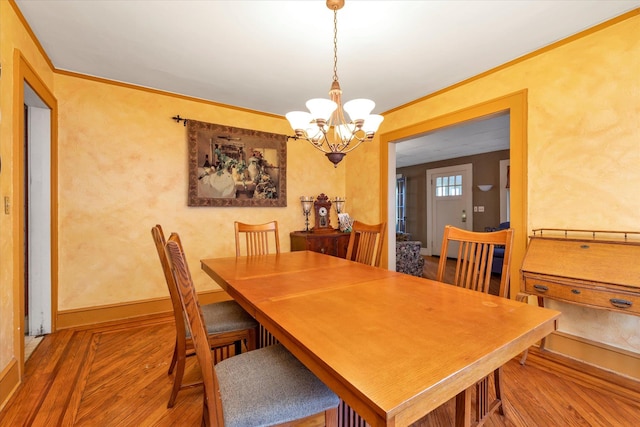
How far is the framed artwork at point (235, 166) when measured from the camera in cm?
324

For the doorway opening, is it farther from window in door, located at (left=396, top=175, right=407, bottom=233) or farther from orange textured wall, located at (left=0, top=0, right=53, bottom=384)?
window in door, located at (left=396, top=175, right=407, bottom=233)

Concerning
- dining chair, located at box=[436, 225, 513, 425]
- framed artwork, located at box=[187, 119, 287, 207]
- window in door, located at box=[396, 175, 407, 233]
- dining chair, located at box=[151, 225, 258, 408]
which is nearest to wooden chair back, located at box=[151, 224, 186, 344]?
dining chair, located at box=[151, 225, 258, 408]

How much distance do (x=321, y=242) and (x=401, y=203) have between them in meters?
4.51

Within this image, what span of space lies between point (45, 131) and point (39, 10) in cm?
104

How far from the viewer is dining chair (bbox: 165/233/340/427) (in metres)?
0.86

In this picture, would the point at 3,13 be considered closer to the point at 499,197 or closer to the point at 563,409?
the point at 563,409

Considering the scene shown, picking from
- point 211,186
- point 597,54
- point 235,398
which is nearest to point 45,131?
point 211,186

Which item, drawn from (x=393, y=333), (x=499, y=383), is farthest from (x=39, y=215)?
(x=499, y=383)

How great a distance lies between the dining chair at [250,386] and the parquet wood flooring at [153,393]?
715 mm

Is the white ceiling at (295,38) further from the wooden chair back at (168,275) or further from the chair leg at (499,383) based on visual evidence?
the chair leg at (499,383)

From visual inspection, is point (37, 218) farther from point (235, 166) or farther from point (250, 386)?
point (250, 386)

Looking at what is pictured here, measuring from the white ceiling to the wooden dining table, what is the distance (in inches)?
65.8

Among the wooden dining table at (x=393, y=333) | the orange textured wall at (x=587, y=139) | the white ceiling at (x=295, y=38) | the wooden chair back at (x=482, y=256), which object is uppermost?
the white ceiling at (x=295, y=38)

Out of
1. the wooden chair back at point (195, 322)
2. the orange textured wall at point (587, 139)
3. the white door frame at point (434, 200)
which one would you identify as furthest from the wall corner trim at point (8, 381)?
the white door frame at point (434, 200)
